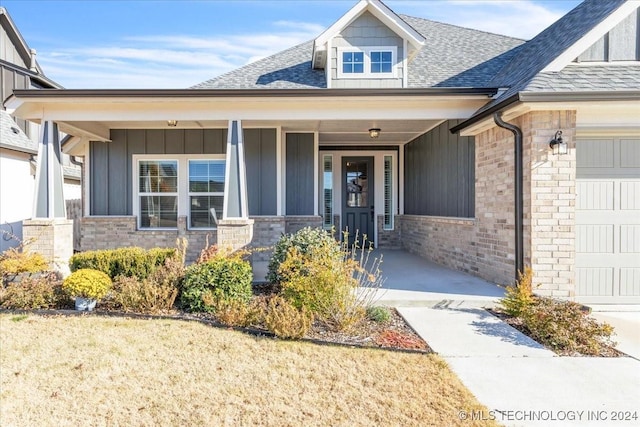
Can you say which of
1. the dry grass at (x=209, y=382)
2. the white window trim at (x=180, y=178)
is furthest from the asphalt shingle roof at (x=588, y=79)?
the white window trim at (x=180, y=178)

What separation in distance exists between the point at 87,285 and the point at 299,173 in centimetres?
513

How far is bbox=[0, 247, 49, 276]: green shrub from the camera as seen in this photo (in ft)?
17.2

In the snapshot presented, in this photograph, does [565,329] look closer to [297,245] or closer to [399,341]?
[399,341]

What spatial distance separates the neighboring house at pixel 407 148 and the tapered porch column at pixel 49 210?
0.53m

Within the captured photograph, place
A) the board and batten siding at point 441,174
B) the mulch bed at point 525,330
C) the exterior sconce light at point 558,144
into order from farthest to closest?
the board and batten siding at point 441,174 → the exterior sconce light at point 558,144 → the mulch bed at point 525,330

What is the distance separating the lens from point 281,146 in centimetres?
851

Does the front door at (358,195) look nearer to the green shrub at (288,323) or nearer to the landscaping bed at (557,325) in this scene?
the landscaping bed at (557,325)

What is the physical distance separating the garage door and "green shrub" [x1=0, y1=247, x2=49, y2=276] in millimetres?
7831

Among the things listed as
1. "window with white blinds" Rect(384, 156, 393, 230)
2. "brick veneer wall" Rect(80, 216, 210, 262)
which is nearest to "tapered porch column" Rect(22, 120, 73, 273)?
"brick veneer wall" Rect(80, 216, 210, 262)

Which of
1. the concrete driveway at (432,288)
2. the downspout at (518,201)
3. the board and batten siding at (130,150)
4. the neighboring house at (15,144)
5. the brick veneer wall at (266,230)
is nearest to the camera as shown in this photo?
the concrete driveway at (432,288)

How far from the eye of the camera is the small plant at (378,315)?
4395 mm

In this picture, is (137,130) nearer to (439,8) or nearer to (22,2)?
(22,2)

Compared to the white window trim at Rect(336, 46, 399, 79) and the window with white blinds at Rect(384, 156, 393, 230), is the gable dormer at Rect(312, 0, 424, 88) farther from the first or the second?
the window with white blinds at Rect(384, 156, 393, 230)

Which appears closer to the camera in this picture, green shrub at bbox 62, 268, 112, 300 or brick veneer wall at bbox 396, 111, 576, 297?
green shrub at bbox 62, 268, 112, 300
